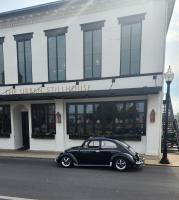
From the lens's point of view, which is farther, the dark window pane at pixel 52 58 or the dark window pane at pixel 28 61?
the dark window pane at pixel 28 61

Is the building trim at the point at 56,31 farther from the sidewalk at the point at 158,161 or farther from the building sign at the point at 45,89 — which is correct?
the sidewalk at the point at 158,161

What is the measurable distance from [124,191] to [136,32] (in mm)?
9019

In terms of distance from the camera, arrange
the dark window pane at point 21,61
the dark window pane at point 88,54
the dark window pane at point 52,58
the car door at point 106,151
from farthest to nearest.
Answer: the dark window pane at point 21,61
the dark window pane at point 52,58
the dark window pane at point 88,54
the car door at point 106,151

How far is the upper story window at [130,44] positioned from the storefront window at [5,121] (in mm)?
8977

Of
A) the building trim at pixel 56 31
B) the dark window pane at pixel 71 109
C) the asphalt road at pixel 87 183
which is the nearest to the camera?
the asphalt road at pixel 87 183

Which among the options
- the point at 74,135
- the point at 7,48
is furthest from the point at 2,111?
the point at 74,135

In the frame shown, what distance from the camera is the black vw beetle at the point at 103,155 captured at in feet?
29.4

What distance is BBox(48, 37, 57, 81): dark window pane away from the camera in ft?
45.0

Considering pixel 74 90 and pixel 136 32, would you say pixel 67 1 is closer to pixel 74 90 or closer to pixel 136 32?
pixel 136 32

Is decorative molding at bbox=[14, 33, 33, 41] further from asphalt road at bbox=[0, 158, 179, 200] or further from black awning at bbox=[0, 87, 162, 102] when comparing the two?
asphalt road at bbox=[0, 158, 179, 200]

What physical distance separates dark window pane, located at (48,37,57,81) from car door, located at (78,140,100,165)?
6009 millimetres

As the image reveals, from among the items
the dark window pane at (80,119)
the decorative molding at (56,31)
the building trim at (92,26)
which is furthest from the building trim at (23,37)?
the dark window pane at (80,119)

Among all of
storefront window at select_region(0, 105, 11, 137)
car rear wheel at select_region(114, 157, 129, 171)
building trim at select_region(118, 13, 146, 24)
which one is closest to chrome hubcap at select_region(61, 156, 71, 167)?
car rear wheel at select_region(114, 157, 129, 171)

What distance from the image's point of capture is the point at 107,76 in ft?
41.1
